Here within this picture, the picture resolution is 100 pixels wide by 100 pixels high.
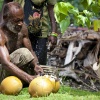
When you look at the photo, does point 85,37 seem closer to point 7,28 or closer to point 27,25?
point 27,25

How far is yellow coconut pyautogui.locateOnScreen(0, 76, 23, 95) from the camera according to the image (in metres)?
4.62

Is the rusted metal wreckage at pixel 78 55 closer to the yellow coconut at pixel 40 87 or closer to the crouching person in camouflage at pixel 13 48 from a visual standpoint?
the crouching person in camouflage at pixel 13 48

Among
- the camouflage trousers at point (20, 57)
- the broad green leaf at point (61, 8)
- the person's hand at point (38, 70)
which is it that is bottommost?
the person's hand at point (38, 70)

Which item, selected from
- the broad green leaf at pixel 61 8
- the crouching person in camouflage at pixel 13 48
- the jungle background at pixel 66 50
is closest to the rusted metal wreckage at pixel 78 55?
the jungle background at pixel 66 50

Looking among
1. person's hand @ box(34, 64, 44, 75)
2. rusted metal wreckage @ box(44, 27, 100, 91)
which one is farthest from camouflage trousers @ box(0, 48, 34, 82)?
rusted metal wreckage @ box(44, 27, 100, 91)

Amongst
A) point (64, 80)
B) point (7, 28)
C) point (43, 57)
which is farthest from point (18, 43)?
point (64, 80)

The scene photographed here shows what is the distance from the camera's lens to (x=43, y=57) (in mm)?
6254

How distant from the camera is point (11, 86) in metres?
4.61

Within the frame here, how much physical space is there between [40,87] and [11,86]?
439 millimetres

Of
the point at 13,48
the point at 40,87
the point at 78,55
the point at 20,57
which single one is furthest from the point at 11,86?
the point at 78,55

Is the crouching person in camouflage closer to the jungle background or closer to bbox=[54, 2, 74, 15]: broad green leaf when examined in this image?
the jungle background

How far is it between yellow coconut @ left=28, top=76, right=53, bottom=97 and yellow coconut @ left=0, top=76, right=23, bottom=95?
1.01ft

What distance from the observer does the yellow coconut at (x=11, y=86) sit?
4.62m

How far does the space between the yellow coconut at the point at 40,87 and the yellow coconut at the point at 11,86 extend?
0.31 meters
